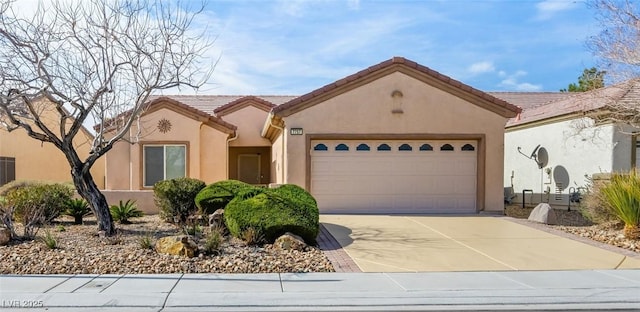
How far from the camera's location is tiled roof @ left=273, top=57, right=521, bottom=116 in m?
14.2

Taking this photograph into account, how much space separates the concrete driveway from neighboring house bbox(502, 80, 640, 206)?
15.0ft

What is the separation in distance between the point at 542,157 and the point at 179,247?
47.4 feet

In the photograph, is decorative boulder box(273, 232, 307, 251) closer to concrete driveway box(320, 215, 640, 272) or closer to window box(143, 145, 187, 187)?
concrete driveway box(320, 215, 640, 272)

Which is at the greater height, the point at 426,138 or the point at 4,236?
the point at 426,138

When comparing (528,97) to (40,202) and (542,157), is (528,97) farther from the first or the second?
(40,202)

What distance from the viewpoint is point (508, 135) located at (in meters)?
20.1

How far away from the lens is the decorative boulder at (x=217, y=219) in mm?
10470

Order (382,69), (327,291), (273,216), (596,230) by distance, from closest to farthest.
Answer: (327,291) < (273,216) < (596,230) < (382,69)

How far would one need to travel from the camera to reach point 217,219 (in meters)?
10.6

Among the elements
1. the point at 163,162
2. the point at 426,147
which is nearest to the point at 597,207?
the point at 426,147

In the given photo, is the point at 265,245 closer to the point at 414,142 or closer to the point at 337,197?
the point at 337,197

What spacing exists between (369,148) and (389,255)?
6372 millimetres

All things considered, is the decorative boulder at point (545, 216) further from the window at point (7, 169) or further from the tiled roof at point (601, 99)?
the window at point (7, 169)

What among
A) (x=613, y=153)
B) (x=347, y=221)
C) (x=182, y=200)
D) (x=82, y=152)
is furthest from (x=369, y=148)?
(x=82, y=152)
